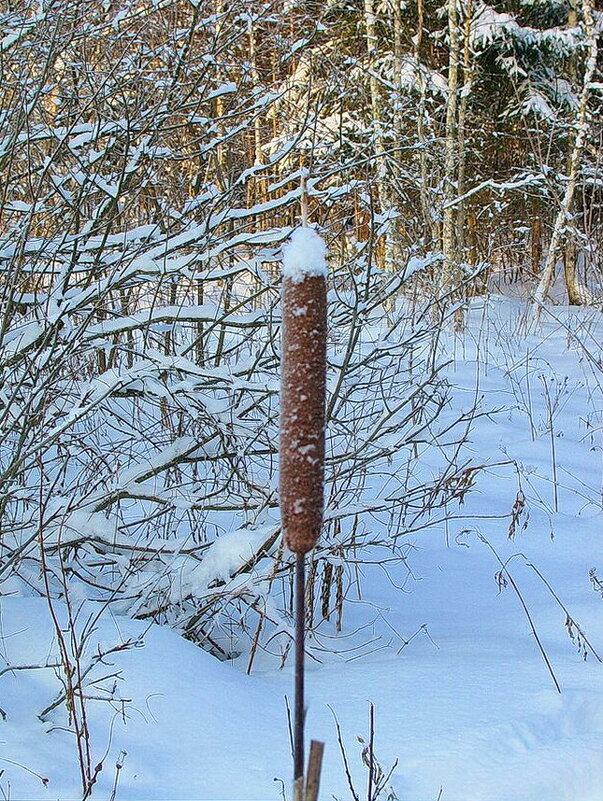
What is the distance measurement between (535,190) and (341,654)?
48.7 feet

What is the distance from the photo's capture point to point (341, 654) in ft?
9.52

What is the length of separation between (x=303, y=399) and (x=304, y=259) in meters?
0.11

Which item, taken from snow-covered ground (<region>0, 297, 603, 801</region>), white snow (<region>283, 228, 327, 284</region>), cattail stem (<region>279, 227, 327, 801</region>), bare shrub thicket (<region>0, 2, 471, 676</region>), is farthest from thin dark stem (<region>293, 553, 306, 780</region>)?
bare shrub thicket (<region>0, 2, 471, 676</region>)

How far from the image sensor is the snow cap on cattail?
58 cm

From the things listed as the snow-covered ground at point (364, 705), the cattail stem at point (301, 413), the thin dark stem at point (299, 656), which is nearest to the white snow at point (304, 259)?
the cattail stem at point (301, 413)

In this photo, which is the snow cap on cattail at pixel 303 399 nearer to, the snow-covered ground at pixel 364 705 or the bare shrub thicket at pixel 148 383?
the snow-covered ground at pixel 364 705

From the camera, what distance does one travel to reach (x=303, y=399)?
0.58 meters

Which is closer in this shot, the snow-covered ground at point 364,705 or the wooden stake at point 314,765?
the wooden stake at point 314,765

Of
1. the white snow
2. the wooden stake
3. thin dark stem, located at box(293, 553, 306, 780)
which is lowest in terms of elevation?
the wooden stake

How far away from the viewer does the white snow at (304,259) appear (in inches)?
23.8

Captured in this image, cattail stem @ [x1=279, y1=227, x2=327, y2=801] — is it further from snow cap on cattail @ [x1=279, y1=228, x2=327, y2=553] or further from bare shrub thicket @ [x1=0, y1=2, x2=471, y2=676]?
bare shrub thicket @ [x1=0, y1=2, x2=471, y2=676]

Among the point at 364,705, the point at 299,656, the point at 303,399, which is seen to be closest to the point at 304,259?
the point at 303,399

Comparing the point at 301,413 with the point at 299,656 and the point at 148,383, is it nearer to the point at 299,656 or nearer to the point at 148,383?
the point at 299,656

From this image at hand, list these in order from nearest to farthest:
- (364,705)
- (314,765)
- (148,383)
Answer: (314,765), (364,705), (148,383)
